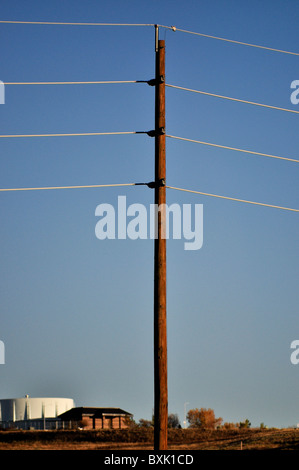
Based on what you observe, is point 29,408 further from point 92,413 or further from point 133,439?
point 133,439

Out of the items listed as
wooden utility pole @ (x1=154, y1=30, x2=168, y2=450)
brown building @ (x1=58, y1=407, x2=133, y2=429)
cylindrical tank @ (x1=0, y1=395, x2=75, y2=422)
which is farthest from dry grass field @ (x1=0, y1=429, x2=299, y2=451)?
cylindrical tank @ (x1=0, y1=395, x2=75, y2=422)

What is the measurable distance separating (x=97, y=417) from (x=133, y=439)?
1957 cm

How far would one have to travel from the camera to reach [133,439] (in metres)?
80.2

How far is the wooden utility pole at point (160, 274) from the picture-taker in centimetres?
2230

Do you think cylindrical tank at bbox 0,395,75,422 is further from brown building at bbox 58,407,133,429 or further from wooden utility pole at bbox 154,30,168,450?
wooden utility pole at bbox 154,30,168,450

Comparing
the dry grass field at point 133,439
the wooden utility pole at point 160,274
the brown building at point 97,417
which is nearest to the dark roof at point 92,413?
the brown building at point 97,417

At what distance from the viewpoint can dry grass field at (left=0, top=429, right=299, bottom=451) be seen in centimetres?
6950

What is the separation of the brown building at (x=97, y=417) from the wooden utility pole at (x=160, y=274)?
259 feet

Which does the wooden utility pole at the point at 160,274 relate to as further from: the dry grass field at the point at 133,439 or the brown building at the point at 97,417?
the brown building at the point at 97,417
